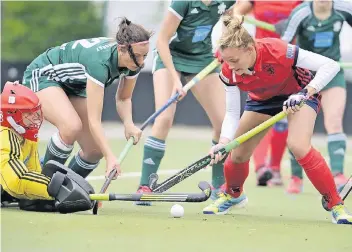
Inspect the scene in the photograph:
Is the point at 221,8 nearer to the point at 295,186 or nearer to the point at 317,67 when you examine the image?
the point at 317,67

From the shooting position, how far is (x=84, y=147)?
263 inches

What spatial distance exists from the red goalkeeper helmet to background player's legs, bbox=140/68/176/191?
1256 millimetres

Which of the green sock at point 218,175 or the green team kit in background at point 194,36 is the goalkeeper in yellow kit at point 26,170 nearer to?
the green team kit in background at point 194,36

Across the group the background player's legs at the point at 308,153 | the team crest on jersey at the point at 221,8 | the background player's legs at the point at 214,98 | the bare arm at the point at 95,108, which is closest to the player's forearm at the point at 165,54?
the background player's legs at the point at 214,98

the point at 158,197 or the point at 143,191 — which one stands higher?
the point at 143,191

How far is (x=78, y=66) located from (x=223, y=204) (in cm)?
127

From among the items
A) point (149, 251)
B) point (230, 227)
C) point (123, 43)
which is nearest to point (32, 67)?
point (123, 43)

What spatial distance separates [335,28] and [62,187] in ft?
9.84

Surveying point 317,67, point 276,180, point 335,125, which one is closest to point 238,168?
point 317,67

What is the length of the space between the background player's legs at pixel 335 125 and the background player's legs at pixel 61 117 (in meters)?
2.28

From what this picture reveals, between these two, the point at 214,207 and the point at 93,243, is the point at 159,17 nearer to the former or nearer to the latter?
the point at 214,207

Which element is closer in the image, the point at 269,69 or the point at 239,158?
the point at 269,69

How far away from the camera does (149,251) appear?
15.0 feet

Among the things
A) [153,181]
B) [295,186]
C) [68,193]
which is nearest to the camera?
[68,193]
